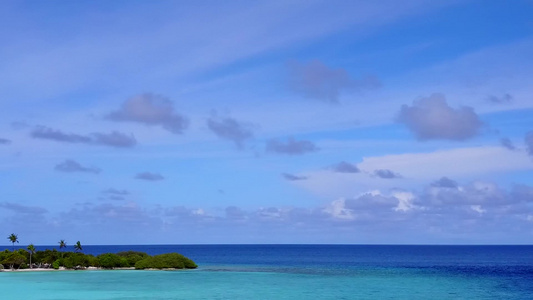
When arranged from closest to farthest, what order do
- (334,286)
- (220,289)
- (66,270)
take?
(220,289), (334,286), (66,270)

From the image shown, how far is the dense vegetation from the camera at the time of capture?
132250 millimetres

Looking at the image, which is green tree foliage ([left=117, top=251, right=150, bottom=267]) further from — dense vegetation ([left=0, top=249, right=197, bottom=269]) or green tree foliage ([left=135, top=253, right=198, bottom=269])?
green tree foliage ([left=135, top=253, right=198, bottom=269])

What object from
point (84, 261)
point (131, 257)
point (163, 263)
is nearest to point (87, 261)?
point (84, 261)

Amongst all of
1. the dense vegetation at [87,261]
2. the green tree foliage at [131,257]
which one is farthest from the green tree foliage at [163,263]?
the green tree foliage at [131,257]

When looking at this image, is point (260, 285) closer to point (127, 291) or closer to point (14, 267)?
point (127, 291)

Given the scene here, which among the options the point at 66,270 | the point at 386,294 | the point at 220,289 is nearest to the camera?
the point at 386,294

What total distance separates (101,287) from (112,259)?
165 ft

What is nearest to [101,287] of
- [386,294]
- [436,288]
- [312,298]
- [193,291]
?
[193,291]

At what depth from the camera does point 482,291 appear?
86250 mm

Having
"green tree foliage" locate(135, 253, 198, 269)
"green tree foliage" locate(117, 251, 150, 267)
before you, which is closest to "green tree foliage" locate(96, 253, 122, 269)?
"green tree foliage" locate(117, 251, 150, 267)

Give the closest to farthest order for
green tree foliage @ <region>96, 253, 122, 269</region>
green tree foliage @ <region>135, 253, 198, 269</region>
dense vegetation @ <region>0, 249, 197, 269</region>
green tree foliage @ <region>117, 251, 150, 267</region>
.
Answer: dense vegetation @ <region>0, 249, 197, 269</region> < green tree foliage @ <region>135, 253, 198, 269</region> < green tree foliage @ <region>96, 253, 122, 269</region> < green tree foliage @ <region>117, 251, 150, 267</region>

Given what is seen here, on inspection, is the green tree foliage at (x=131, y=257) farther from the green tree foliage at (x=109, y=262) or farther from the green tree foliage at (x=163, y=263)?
the green tree foliage at (x=163, y=263)

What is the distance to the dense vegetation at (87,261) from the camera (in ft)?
434

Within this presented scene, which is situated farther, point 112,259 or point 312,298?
point 112,259
